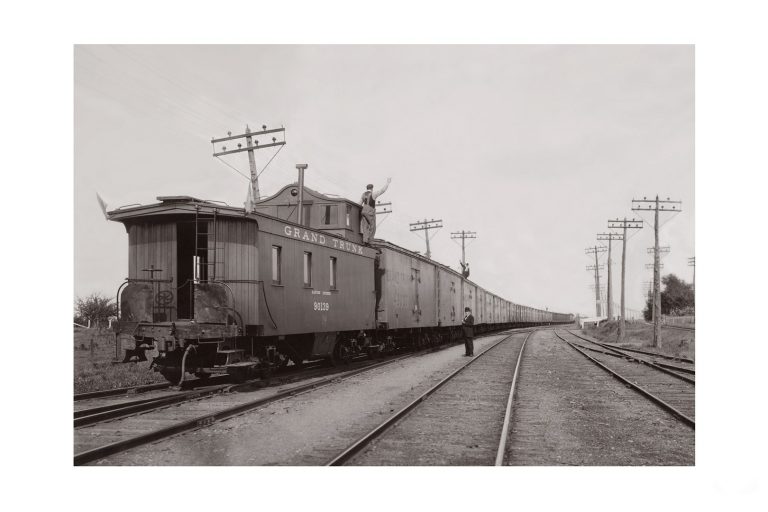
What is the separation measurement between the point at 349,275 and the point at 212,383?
4.30 metres

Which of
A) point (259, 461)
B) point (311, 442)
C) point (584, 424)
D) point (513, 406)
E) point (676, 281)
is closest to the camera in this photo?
point (259, 461)

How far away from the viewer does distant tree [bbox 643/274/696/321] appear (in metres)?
60.6

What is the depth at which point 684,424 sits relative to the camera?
8.49m

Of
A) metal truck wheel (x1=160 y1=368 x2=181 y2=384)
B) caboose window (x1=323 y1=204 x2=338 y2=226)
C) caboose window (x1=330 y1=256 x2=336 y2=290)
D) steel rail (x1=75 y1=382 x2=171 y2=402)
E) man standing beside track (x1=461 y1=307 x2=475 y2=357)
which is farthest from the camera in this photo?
man standing beside track (x1=461 y1=307 x2=475 y2=357)

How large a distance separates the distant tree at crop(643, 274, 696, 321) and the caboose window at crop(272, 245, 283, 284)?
54.3m

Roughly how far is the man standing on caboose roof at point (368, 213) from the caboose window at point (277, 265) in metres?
5.02

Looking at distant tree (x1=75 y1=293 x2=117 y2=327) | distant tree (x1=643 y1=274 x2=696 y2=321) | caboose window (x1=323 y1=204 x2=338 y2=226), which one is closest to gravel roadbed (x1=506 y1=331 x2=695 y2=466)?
caboose window (x1=323 y1=204 x2=338 y2=226)

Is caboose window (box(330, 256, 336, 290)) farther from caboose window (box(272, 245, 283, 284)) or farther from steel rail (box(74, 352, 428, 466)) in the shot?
steel rail (box(74, 352, 428, 466))

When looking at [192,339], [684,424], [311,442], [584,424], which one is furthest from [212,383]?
[684,424]

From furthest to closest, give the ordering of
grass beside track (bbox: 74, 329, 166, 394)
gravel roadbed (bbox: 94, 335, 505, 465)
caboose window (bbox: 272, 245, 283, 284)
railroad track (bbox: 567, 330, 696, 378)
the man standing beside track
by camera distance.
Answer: the man standing beside track → railroad track (bbox: 567, 330, 696, 378) → grass beside track (bbox: 74, 329, 166, 394) → caboose window (bbox: 272, 245, 283, 284) → gravel roadbed (bbox: 94, 335, 505, 465)

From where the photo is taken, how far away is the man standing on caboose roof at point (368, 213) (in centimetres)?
1660

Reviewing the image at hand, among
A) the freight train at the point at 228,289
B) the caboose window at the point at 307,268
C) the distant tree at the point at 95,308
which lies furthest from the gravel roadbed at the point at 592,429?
the distant tree at the point at 95,308

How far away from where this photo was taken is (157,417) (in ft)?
27.7

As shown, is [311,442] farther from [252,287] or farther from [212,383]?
[212,383]
